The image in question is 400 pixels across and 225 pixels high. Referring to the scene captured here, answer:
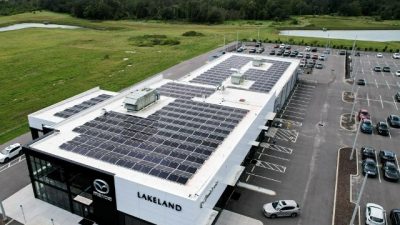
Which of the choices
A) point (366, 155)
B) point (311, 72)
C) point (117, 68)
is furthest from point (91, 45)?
point (366, 155)

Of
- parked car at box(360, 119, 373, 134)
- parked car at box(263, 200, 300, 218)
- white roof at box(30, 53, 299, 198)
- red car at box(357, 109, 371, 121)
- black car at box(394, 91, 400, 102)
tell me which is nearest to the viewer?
white roof at box(30, 53, 299, 198)

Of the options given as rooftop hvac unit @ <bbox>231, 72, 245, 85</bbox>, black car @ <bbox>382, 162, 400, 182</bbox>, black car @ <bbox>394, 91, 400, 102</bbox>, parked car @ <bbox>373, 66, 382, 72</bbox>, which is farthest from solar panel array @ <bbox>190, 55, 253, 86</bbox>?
parked car @ <bbox>373, 66, 382, 72</bbox>

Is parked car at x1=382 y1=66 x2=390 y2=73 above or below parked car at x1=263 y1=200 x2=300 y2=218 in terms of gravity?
above

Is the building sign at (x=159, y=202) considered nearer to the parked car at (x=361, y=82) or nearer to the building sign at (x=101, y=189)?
the building sign at (x=101, y=189)

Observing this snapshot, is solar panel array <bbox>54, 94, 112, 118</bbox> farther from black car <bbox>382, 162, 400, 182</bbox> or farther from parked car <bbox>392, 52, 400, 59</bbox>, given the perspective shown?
parked car <bbox>392, 52, 400, 59</bbox>

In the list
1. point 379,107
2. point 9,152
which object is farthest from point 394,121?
point 9,152

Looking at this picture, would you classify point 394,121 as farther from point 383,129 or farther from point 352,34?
point 352,34
